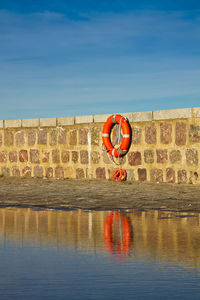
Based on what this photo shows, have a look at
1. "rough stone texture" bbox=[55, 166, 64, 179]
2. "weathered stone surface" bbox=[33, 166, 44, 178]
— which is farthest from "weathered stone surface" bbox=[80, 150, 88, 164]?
"weathered stone surface" bbox=[33, 166, 44, 178]

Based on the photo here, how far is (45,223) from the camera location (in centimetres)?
741

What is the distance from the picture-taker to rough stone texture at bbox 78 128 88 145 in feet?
55.8

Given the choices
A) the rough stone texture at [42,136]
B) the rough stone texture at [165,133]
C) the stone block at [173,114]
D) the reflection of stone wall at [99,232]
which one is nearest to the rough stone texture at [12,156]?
the rough stone texture at [42,136]

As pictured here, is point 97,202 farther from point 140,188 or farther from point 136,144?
point 136,144

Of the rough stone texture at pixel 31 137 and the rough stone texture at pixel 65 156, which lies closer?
the rough stone texture at pixel 65 156

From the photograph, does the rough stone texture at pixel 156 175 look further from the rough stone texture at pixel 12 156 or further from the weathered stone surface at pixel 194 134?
the rough stone texture at pixel 12 156

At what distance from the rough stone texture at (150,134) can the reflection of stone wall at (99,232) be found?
6582 mm

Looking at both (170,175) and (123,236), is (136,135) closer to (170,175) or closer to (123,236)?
(170,175)

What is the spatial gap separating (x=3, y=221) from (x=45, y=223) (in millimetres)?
607

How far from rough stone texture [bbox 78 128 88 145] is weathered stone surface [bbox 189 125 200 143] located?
368 centimetres

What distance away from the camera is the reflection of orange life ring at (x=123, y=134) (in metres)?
15.8

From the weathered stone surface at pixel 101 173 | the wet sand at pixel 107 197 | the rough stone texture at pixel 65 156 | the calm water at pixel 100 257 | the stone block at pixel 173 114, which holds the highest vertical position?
the stone block at pixel 173 114

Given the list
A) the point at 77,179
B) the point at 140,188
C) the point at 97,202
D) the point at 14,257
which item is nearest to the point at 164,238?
the point at 14,257

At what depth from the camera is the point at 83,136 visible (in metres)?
17.1
